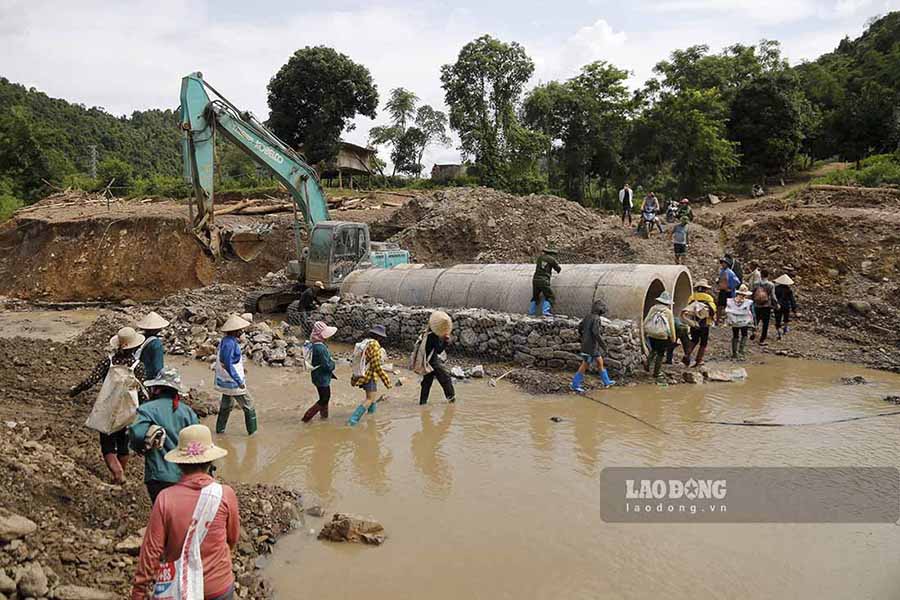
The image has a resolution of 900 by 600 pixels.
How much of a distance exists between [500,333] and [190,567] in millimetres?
8511

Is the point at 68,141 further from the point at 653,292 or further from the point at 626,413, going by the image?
the point at 626,413

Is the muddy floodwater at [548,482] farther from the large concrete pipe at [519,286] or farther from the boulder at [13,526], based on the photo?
the large concrete pipe at [519,286]

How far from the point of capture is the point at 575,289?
36.5 ft

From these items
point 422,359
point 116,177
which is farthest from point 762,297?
point 116,177

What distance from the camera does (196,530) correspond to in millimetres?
2922

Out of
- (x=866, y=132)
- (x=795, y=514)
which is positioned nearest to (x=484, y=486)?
(x=795, y=514)

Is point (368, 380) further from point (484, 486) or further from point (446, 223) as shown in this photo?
point (446, 223)

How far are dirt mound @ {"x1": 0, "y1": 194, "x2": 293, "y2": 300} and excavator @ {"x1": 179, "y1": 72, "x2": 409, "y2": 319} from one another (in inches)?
247

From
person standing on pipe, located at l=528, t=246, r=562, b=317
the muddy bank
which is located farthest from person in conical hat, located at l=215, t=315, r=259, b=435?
person standing on pipe, located at l=528, t=246, r=562, b=317

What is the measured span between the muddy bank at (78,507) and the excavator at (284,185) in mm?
6973

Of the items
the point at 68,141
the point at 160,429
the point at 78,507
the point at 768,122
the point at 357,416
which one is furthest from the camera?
the point at 68,141

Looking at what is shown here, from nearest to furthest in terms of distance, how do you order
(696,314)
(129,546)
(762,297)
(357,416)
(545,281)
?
(129,546) < (357,416) < (696,314) < (545,281) < (762,297)

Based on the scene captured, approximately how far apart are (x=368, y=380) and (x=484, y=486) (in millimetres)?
2318

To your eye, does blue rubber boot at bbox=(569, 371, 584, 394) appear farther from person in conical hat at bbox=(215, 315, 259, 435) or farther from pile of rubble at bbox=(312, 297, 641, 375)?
person in conical hat at bbox=(215, 315, 259, 435)
